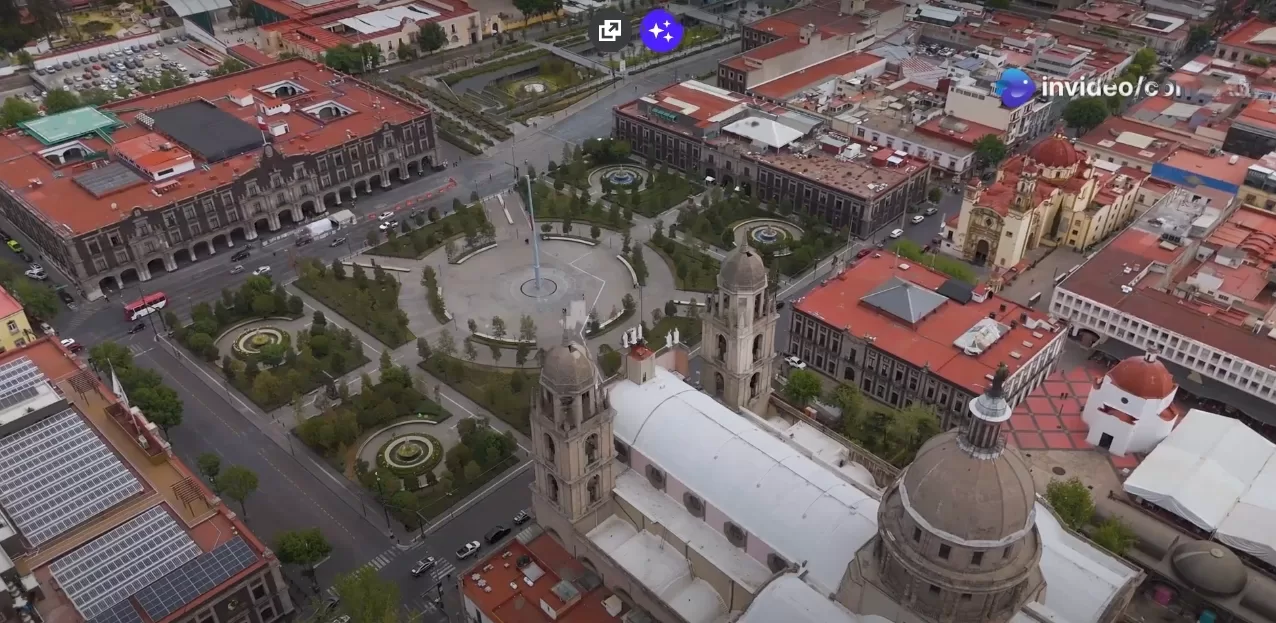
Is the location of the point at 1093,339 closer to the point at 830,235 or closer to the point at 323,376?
the point at 830,235

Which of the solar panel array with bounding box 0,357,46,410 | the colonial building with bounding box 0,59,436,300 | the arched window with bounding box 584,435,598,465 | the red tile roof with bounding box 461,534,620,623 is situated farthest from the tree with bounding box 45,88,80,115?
the arched window with bounding box 584,435,598,465

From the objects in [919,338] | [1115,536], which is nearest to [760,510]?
[1115,536]

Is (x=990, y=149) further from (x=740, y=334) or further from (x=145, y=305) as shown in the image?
(x=145, y=305)

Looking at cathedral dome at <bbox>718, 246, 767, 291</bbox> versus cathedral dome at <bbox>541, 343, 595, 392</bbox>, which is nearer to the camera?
cathedral dome at <bbox>541, 343, 595, 392</bbox>

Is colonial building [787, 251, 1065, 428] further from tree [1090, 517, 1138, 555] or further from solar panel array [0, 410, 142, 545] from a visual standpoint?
solar panel array [0, 410, 142, 545]

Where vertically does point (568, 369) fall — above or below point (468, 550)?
above

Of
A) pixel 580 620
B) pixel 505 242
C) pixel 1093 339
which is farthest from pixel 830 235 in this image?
pixel 580 620

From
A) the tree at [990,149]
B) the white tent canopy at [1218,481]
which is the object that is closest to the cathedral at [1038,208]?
the tree at [990,149]
